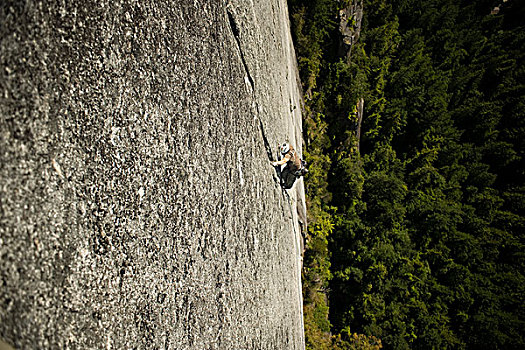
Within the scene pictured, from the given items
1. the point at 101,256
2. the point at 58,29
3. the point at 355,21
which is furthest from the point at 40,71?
the point at 355,21

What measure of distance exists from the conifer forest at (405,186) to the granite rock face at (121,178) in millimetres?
7218

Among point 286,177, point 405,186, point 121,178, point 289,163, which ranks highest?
point 121,178

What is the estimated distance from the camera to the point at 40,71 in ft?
3.31

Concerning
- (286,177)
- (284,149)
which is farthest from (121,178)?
(286,177)

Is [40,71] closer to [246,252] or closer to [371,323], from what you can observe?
[246,252]

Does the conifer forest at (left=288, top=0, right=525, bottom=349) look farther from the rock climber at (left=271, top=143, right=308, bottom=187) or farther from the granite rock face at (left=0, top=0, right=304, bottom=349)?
the granite rock face at (left=0, top=0, right=304, bottom=349)

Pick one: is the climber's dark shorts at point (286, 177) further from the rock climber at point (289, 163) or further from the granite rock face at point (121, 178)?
the granite rock face at point (121, 178)

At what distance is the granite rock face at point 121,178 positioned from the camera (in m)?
0.94

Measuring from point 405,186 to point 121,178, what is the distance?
42.6 feet

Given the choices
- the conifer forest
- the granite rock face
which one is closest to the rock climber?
the granite rock face

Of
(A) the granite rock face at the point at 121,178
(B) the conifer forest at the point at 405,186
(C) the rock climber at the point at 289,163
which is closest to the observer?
(A) the granite rock face at the point at 121,178

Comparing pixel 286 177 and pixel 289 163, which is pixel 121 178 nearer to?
pixel 289 163

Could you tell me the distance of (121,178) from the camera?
4.46 feet

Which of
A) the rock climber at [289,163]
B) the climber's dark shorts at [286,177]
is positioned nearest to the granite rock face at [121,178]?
the rock climber at [289,163]
